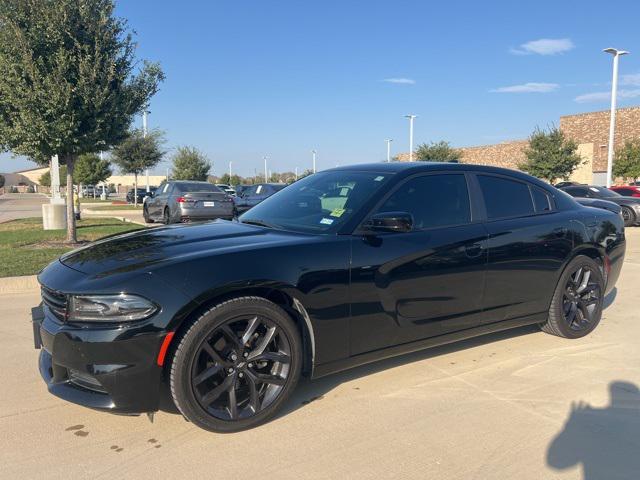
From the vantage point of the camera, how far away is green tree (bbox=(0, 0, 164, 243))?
31.9 feet

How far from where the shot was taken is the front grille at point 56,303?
2.97 meters

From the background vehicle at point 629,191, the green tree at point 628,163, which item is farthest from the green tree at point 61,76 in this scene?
the green tree at point 628,163

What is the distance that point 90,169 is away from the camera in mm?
47812

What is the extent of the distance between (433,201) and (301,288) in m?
1.44

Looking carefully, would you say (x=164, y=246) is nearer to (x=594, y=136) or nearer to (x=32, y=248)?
(x=32, y=248)

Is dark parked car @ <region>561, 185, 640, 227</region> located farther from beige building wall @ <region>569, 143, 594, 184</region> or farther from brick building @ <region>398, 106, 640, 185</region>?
beige building wall @ <region>569, 143, 594, 184</region>

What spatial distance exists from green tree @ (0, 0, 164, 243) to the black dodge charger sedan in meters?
7.30

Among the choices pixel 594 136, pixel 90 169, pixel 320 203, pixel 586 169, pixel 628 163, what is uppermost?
pixel 594 136

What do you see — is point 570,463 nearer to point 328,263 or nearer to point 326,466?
point 326,466

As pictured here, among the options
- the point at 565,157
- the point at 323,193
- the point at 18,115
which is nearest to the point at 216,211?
the point at 18,115

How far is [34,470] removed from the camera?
2711 millimetres

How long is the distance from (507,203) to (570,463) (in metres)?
2.29

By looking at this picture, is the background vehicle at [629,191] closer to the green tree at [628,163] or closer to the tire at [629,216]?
the tire at [629,216]

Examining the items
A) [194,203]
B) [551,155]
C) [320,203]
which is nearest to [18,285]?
[320,203]
